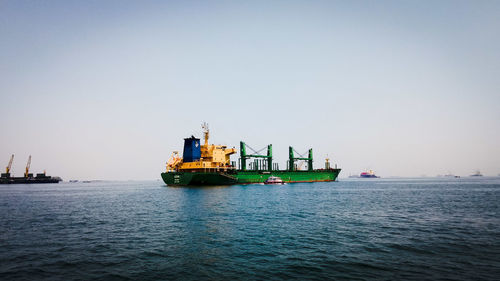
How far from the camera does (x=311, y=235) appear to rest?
18391 mm

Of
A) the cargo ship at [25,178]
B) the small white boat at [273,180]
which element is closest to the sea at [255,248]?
the small white boat at [273,180]

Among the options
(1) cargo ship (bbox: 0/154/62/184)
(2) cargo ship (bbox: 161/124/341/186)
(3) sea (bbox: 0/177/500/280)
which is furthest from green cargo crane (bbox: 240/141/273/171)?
(1) cargo ship (bbox: 0/154/62/184)

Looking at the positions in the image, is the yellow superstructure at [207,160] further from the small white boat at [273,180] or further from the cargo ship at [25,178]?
the cargo ship at [25,178]

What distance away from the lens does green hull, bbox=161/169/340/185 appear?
6838cm

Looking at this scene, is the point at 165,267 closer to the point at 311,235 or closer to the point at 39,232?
the point at 311,235

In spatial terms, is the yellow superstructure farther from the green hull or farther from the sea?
the sea

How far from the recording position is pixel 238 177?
84.8 m

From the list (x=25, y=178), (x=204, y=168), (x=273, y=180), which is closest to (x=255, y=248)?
(x=204, y=168)

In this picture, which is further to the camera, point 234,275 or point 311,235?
point 311,235

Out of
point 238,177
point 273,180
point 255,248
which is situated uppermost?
point 238,177

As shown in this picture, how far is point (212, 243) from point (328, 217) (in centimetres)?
1358

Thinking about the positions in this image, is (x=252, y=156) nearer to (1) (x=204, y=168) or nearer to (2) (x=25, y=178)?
(1) (x=204, y=168)

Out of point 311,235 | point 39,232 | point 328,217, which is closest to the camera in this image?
point 311,235

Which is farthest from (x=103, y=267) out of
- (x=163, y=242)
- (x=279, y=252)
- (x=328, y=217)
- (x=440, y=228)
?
(x=440, y=228)
